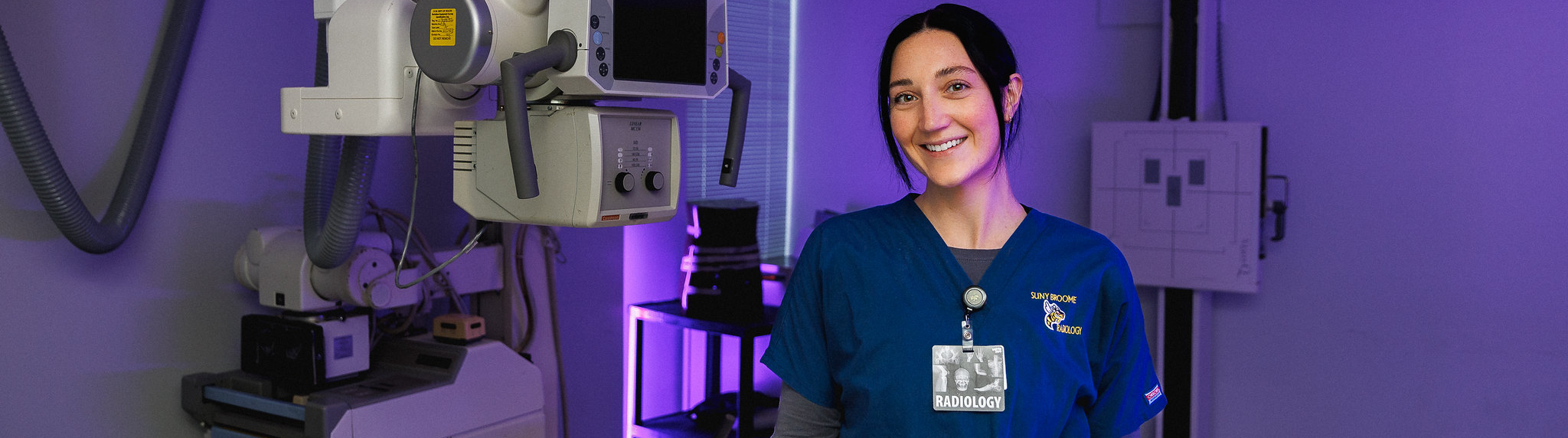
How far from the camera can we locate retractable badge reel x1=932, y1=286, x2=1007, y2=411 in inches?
45.3

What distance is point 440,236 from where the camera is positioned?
2.52m

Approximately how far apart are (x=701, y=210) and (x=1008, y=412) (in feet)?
6.37

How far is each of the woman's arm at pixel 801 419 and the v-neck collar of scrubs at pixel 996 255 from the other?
0.68 ft

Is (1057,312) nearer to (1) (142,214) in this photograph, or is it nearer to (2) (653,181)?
(2) (653,181)

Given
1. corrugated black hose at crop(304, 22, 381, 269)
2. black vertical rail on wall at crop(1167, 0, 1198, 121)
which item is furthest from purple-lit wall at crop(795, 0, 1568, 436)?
corrugated black hose at crop(304, 22, 381, 269)

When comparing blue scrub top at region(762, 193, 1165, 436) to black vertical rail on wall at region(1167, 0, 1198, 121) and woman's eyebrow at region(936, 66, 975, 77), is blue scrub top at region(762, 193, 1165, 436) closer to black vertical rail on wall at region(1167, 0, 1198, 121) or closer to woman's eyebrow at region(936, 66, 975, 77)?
woman's eyebrow at region(936, 66, 975, 77)

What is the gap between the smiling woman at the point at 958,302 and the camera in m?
1.16

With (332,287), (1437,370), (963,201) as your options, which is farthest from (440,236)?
(1437,370)

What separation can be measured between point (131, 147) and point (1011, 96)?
62.7 inches

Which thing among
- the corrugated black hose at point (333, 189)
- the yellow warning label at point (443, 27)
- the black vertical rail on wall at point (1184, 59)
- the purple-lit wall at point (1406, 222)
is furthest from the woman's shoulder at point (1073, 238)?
the purple-lit wall at point (1406, 222)

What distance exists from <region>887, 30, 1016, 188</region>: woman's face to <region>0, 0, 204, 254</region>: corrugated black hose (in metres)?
1.39

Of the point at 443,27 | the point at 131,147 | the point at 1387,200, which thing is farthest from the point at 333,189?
the point at 1387,200

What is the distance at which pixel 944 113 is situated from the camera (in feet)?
3.79

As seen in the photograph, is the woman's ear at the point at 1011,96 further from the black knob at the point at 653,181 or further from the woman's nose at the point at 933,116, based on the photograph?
the black knob at the point at 653,181
